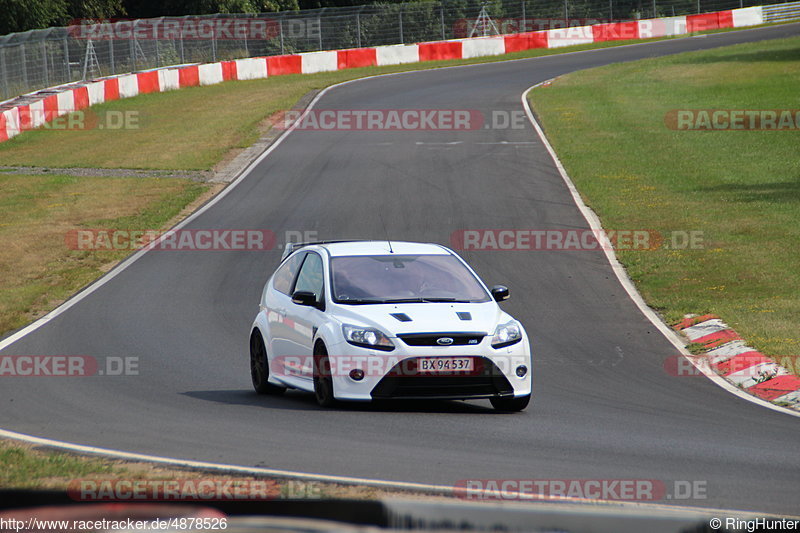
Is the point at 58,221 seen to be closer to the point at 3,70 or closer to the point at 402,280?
the point at 402,280

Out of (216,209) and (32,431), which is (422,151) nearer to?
(216,209)

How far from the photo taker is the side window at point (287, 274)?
11.8 m

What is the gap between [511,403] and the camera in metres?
10.2

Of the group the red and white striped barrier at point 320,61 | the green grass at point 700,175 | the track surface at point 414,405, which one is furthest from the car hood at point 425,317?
the red and white striped barrier at point 320,61

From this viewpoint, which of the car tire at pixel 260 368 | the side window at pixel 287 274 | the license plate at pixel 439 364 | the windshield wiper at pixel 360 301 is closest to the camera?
the license plate at pixel 439 364

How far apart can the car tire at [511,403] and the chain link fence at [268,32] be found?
31499 millimetres

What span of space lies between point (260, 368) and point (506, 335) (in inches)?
112

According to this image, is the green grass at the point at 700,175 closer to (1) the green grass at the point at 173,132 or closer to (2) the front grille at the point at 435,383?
(2) the front grille at the point at 435,383

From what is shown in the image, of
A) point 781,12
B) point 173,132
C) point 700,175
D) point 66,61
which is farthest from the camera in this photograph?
point 781,12

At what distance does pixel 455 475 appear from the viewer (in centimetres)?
736

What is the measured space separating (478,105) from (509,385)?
28.9 metres

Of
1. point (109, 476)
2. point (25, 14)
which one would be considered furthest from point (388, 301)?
point (25, 14)

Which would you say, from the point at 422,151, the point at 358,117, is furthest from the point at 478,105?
the point at 422,151

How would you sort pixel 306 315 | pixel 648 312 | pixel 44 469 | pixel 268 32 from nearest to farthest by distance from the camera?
1. pixel 44 469
2. pixel 306 315
3. pixel 648 312
4. pixel 268 32
